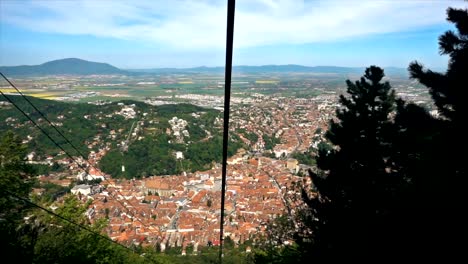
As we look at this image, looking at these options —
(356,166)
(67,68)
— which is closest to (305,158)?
(356,166)

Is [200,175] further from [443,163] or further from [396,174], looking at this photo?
[443,163]

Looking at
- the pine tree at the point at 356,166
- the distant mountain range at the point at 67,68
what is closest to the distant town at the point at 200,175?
the pine tree at the point at 356,166

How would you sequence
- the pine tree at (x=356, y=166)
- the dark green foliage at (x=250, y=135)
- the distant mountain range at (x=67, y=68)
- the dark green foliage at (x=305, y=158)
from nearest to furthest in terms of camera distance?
the pine tree at (x=356, y=166) → the dark green foliage at (x=305, y=158) → the dark green foliage at (x=250, y=135) → the distant mountain range at (x=67, y=68)

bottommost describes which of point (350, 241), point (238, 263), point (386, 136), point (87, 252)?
point (238, 263)

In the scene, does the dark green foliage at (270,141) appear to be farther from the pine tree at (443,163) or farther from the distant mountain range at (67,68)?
the distant mountain range at (67,68)

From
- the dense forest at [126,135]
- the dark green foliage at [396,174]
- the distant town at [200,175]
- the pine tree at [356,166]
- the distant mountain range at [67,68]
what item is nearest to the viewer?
the dark green foliage at [396,174]


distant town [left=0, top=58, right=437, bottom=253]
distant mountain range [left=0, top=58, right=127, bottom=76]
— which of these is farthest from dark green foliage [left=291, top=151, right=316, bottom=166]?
distant mountain range [left=0, top=58, right=127, bottom=76]

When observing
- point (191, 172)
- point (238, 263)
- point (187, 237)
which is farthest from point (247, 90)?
point (238, 263)

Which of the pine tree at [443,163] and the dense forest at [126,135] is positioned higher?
the pine tree at [443,163]

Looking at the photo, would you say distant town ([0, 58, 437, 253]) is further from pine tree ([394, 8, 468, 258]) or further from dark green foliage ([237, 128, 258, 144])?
pine tree ([394, 8, 468, 258])

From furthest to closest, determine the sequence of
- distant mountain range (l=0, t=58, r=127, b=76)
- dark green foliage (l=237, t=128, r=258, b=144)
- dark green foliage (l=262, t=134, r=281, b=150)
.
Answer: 1. distant mountain range (l=0, t=58, r=127, b=76)
2. dark green foliage (l=237, t=128, r=258, b=144)
3. dark green foliage (l=262, t=134, r=281, b=150)

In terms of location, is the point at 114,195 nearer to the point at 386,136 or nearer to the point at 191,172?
the point at 191,172
